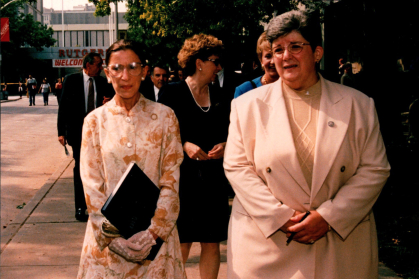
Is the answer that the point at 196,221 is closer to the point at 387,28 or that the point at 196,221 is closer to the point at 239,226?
the point at 239,226

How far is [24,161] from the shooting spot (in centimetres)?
1262

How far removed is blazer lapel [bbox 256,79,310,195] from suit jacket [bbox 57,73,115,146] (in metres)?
4.02

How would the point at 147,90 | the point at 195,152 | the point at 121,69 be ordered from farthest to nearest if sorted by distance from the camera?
the point at 147,90 < the point at 195,152 < the point at 121,69

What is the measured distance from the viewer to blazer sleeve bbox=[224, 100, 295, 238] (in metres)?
2.65

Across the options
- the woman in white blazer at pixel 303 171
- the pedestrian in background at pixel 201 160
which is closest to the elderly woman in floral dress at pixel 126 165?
the woman in white blazer at pixel 303 171

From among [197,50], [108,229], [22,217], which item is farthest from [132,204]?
[22,217]

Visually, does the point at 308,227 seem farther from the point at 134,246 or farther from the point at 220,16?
the point at 220,16

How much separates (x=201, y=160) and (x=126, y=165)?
102 centimetres

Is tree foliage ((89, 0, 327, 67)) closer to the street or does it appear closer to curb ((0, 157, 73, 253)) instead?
curb ((0, 157, 73, 253))

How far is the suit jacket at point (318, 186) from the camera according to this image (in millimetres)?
2666

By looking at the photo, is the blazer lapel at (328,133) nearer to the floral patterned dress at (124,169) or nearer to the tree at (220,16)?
the floral patterned dress at (124,169)

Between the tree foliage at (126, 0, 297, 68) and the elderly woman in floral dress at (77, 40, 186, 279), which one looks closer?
the elderly woman in floral dress at (77, 40, 186, 279)

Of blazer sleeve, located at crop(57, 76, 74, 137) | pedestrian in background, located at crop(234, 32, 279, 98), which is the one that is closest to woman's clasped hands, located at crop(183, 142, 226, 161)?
pedestrian in background, located at crop(234, 32, 279, 98)

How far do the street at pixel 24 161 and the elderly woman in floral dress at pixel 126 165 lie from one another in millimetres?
4516
